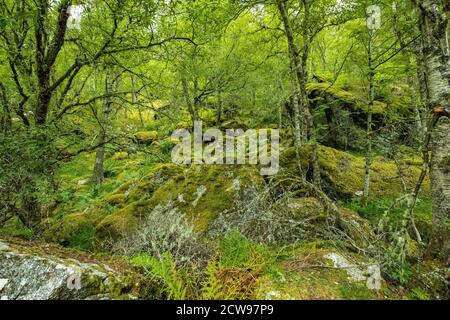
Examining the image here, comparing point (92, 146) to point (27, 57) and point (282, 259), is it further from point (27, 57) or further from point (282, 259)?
point (282, 259)

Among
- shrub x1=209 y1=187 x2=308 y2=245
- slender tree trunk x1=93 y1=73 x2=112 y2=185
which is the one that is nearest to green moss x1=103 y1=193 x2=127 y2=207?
slender tree trunk x1=93 y1=73 x2=112 y2=185

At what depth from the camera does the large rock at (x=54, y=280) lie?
2.62 metres

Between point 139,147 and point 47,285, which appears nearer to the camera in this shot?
point 47,285

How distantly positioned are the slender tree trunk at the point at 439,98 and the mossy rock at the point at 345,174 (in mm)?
2586

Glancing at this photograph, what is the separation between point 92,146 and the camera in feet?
16.1

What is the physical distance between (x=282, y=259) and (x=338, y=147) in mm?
7995

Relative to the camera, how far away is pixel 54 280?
2.69 m

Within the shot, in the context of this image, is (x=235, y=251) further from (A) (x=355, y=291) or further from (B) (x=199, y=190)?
(B) (x=199, y=190)

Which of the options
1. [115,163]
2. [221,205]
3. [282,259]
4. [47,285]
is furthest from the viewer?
[115,163]

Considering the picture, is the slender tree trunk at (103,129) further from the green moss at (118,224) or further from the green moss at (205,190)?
the green moss at (205,190)

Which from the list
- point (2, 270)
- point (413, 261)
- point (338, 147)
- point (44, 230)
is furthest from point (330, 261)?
point (338, 147)

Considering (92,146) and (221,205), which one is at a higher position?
(92,146)

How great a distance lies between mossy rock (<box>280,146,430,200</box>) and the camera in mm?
5863

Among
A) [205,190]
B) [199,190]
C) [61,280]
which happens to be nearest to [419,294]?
[205,190]
